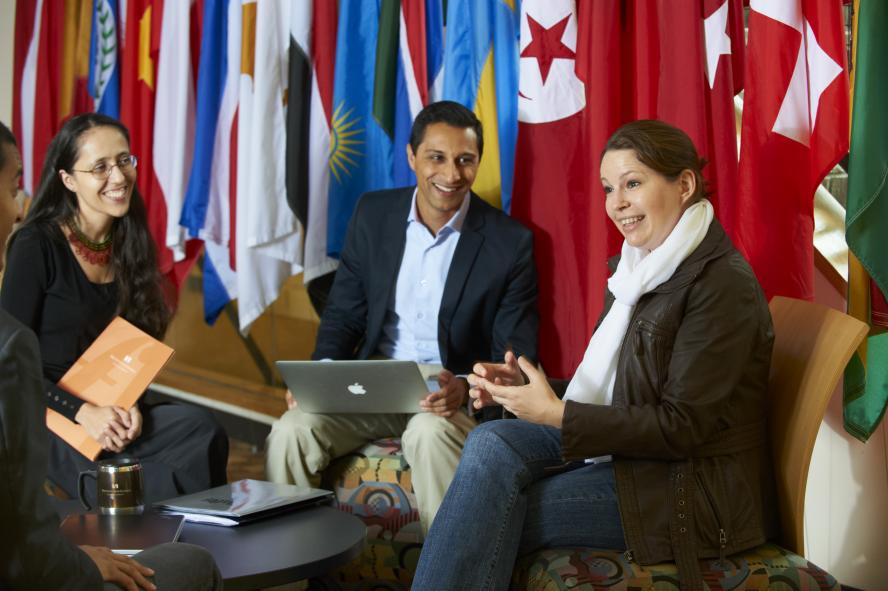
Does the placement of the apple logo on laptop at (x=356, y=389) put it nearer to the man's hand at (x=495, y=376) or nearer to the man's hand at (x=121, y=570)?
the man's hand at (x=495, y=376)

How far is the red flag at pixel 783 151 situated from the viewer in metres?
2.47

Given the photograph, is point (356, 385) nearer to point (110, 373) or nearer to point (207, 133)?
point (110, 373)

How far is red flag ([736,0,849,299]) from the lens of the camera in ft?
8.11

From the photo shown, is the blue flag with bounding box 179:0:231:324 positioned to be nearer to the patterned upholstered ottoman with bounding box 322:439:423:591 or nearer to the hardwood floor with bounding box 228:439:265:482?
the hardwood floor with bounding box 228:439:265:482

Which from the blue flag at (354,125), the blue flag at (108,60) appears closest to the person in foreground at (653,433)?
the blue flag at (354,125)

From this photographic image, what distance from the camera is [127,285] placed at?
293cm

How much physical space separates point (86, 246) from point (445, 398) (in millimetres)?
1119

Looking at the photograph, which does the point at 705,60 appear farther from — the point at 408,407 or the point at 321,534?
the point at 321,534

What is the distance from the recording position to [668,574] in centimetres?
185

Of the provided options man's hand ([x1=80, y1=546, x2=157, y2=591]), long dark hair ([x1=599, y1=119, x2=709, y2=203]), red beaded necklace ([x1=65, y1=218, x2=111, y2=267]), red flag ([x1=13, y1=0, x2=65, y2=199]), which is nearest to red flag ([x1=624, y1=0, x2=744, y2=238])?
long dark hair ([x1=599, y1=119, x2=709, y2=203])

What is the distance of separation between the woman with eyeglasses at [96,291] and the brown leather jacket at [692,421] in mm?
1276

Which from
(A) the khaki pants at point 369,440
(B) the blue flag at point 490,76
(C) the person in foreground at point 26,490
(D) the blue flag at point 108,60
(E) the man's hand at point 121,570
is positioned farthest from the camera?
(D) the blue flag at point 108,60

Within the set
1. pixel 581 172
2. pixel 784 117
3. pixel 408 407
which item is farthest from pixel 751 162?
pixel 408 407

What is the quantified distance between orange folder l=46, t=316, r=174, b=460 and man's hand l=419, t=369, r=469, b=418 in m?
0.69
